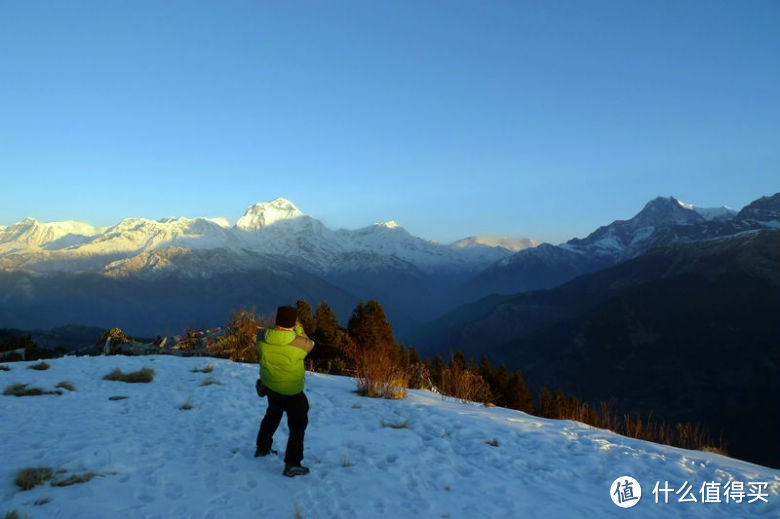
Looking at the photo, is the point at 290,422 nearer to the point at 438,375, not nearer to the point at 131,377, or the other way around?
the point at 131,377

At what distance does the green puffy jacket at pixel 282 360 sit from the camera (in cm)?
646

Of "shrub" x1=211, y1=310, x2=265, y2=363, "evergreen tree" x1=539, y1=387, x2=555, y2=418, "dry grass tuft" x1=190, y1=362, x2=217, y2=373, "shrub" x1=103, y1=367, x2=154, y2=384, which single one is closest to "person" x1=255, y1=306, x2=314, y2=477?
"shrub" x1=103, y1=367, x2=154, y2=384

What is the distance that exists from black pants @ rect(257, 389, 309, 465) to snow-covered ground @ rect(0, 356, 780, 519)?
328 mm

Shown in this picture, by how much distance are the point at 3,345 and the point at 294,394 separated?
25.0 metres

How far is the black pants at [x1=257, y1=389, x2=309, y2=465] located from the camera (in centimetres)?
618

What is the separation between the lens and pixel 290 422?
6.37 meters

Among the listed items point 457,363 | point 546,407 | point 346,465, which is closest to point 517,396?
point 546,407

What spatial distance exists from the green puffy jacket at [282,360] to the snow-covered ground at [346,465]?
1191 millimetres

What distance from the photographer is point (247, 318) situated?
2086 centimetres

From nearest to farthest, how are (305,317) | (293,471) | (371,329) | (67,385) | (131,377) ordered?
1. (293,471)
2. (67,385)
3. (131,377)
4. (371,329)
5. (305,317)

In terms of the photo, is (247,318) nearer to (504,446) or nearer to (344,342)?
(344,342)

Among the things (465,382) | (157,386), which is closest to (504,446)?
(465,382)

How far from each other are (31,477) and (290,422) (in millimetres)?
3071

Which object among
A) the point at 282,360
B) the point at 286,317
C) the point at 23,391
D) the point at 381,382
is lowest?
the point at 23,391
